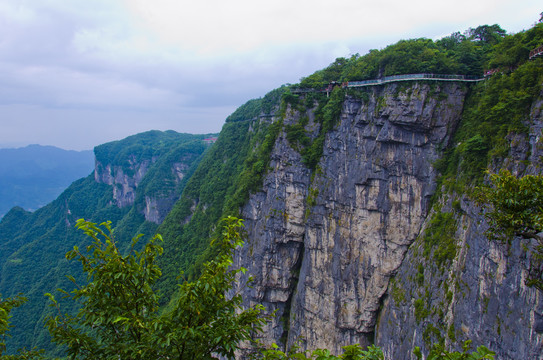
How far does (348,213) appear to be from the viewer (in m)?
28.0

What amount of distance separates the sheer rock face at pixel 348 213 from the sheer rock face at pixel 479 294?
4.06 meters

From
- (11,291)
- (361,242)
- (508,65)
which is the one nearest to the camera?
(508,65)

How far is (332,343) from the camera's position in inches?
1168

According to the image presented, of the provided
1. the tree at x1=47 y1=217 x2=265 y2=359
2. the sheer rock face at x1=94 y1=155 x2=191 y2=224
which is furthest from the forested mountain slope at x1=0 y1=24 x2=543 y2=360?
the sheer rock face at x1=94 y1=155 x2=191 y2=224

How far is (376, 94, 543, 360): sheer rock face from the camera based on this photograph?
46.9 feet

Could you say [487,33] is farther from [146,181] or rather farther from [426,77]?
[146,181]

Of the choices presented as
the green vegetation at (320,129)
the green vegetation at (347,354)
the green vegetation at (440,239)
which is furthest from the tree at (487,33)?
the green vegetation at (347,354)

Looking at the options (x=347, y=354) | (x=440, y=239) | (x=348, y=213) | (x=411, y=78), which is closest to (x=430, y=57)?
(x=411, y=78)

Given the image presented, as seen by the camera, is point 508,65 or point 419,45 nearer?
point 508,65

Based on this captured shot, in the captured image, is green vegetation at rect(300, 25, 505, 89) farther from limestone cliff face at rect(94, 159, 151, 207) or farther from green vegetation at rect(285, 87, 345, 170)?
limestone cliff face at rect(94, 159, 151, 207)

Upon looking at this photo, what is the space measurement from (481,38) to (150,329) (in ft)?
113

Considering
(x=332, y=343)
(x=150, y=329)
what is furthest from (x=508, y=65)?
(x=332, y=343)

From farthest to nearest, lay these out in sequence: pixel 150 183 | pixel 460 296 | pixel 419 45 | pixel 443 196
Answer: pixel 150 183 < pixel 419 45 < pixel 443 196 < pixel 460 296

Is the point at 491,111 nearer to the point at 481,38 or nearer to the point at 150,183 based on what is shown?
the point at 481,38
